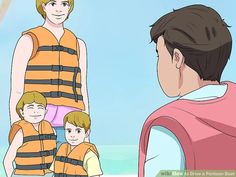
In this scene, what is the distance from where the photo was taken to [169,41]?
1484 millimetres

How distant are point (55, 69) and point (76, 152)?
365mm

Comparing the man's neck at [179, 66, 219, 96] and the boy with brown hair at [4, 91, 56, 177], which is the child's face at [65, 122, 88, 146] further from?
the man's neck at [179, 66, 219, 96]

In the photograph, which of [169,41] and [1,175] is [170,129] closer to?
[169,41]

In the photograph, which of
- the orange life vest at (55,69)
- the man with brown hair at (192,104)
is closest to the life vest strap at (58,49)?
the orange life vest at (55,69)

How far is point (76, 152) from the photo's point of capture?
1.98 meters

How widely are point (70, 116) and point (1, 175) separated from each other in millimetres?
392

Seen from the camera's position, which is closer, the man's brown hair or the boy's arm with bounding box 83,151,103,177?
the man's brown hair

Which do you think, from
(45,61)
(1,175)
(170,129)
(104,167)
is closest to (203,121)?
(170,129)

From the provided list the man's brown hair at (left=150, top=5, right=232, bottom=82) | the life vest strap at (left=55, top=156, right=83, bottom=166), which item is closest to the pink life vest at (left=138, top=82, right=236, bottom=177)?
the man's brown hair at (left=150, top=5, right=232, bottom=82)

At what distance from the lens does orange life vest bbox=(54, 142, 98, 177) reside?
1.97 meters

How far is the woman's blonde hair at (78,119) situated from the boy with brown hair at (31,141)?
0.09 meters

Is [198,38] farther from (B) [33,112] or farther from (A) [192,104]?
(B) [33,112]

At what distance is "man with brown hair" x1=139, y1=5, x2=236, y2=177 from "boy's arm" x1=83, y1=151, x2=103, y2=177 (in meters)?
0.56

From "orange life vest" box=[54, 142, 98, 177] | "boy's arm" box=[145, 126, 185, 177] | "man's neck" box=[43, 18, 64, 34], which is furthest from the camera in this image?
"man's neck" box=[43, 18, 64, 34]
